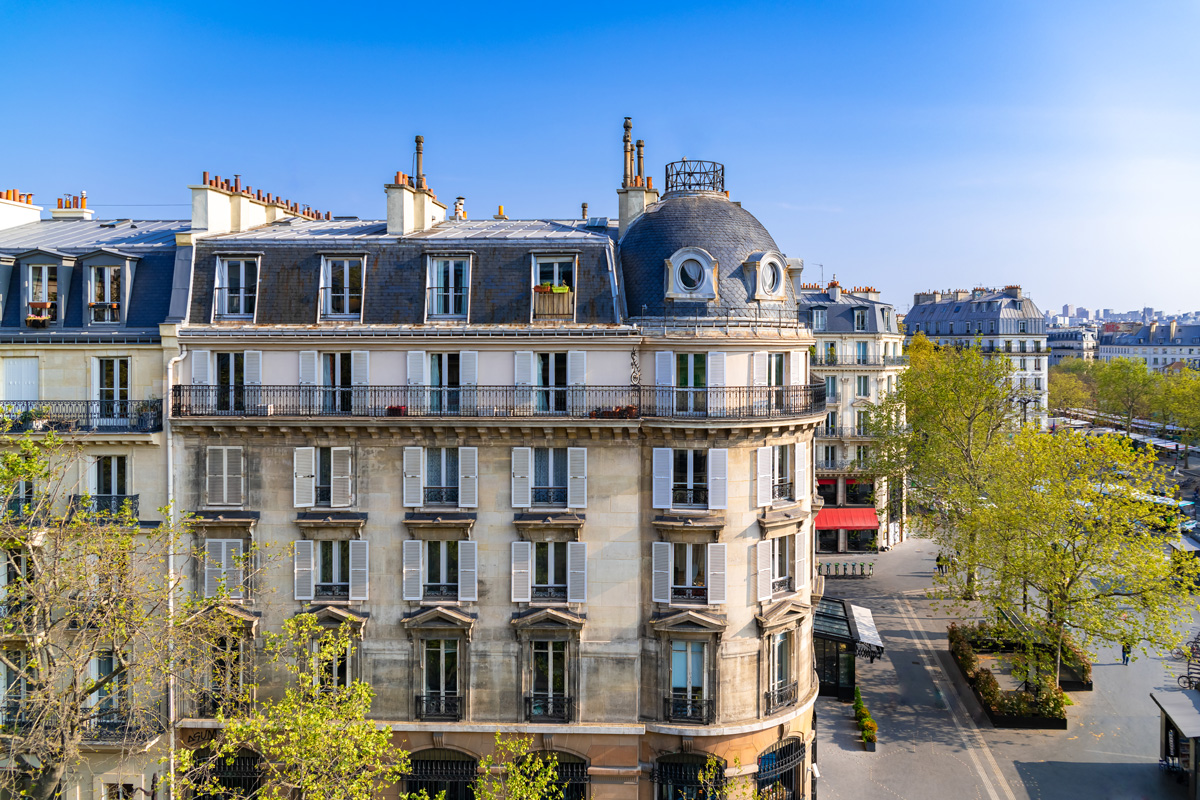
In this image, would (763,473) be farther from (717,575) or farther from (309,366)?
(309,366)

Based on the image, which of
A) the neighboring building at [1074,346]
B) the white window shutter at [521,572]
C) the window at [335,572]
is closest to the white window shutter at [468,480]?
the white window shutter at [521,572]

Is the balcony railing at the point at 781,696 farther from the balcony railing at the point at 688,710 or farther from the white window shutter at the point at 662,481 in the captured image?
the white window shutter at the point at 662,481

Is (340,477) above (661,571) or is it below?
above

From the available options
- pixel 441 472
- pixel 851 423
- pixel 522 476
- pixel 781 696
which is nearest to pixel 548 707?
pixel 522 476

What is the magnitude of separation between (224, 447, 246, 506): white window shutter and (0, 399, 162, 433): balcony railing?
2532mm

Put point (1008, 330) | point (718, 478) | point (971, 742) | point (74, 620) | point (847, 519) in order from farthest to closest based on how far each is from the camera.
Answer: point (1008, 330) → point (847, 519) → point (971, 742) → point (74, 620) → point (718, 478)

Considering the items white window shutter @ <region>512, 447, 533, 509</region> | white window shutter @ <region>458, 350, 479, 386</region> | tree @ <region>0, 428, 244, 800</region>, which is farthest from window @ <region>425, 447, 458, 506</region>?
tree @ <region>0, 428, 244, 800</region>

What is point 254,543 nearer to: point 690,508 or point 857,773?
point 690,508

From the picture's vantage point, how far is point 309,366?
1096 inches

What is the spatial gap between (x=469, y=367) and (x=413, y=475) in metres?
4.07

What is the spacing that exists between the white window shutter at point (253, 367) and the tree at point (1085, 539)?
100ft

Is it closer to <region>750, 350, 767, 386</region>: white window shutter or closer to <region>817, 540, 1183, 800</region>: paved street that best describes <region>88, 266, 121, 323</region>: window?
<region>750, 350, 767, 386</region>: white window shutter

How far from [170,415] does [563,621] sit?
15.0 m

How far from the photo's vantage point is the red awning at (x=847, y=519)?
195 ft
